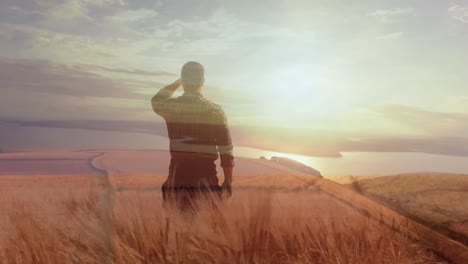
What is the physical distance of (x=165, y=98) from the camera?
11.8 ft

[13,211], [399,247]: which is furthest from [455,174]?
[13,211]

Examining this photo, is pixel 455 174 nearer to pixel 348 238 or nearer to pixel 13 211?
pixel 348 238

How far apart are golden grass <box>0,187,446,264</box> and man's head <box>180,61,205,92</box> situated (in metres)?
1.99

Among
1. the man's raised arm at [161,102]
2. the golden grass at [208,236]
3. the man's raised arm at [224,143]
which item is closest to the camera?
the golden grass at [208,236]

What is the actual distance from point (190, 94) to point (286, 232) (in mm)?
2157

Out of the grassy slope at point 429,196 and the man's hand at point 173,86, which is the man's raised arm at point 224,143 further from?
the grassy slope at point 429,196

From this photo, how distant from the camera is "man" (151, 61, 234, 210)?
3.47 m

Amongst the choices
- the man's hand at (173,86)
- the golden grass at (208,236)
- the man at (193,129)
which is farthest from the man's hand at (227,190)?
the man's hand at (173,86)

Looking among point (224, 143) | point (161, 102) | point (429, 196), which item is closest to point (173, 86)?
point (161, 102)

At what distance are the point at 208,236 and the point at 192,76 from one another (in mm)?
2207

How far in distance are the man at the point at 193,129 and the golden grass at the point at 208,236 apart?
185 centimetres

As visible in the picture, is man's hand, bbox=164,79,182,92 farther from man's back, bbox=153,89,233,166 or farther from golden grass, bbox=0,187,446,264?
golden grass, bbox=0,187,446,264

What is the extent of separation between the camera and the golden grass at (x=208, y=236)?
1396 mm

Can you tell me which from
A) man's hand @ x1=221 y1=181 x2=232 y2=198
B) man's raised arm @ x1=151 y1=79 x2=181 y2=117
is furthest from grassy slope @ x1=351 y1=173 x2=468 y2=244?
man's raised arm @ x1=151 y1=79 x2=181 y2=117
